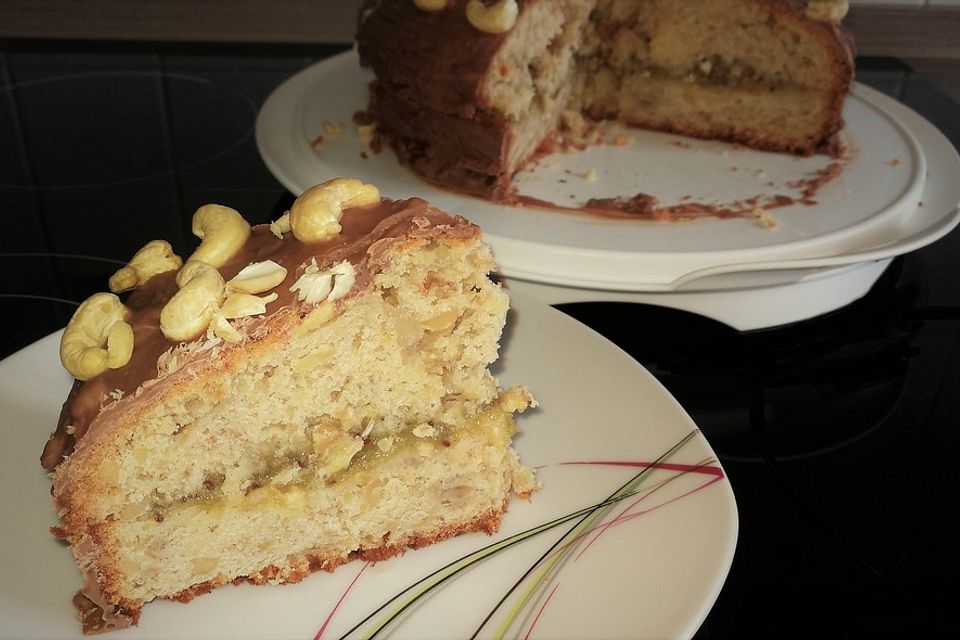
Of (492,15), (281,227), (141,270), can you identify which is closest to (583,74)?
(492,15)

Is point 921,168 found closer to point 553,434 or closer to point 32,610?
point 553,434

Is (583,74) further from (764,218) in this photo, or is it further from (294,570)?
(294,570)

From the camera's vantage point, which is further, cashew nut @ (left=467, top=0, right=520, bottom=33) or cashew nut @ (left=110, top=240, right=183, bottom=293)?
cashew nut @ (left=467, top=0, right=520, bottom=33)

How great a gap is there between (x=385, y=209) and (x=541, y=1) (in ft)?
4.77

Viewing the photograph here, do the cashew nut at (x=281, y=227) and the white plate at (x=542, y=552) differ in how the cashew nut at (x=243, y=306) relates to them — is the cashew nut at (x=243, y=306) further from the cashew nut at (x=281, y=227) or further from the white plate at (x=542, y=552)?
the white plate at (x=542, y=552)

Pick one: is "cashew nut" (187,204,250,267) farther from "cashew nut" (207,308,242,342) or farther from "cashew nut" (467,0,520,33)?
"cashew nut" (467,0,520,33)

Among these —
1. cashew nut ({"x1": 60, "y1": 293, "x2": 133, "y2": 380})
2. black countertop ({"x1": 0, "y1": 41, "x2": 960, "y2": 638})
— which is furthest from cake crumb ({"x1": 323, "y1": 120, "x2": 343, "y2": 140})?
cashew nut ({"x1": 60, "y1": 293, "x2": 133, "y2": 380})

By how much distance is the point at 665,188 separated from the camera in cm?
276

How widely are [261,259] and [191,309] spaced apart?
6.6 inches

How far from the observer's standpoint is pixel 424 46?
103 inches

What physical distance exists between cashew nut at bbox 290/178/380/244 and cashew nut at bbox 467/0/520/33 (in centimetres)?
108

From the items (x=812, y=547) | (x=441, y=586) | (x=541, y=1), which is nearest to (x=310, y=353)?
(x=441, y=586)

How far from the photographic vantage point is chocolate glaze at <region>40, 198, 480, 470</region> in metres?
1.43

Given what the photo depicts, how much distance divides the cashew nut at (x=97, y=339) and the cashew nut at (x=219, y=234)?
15 cm
